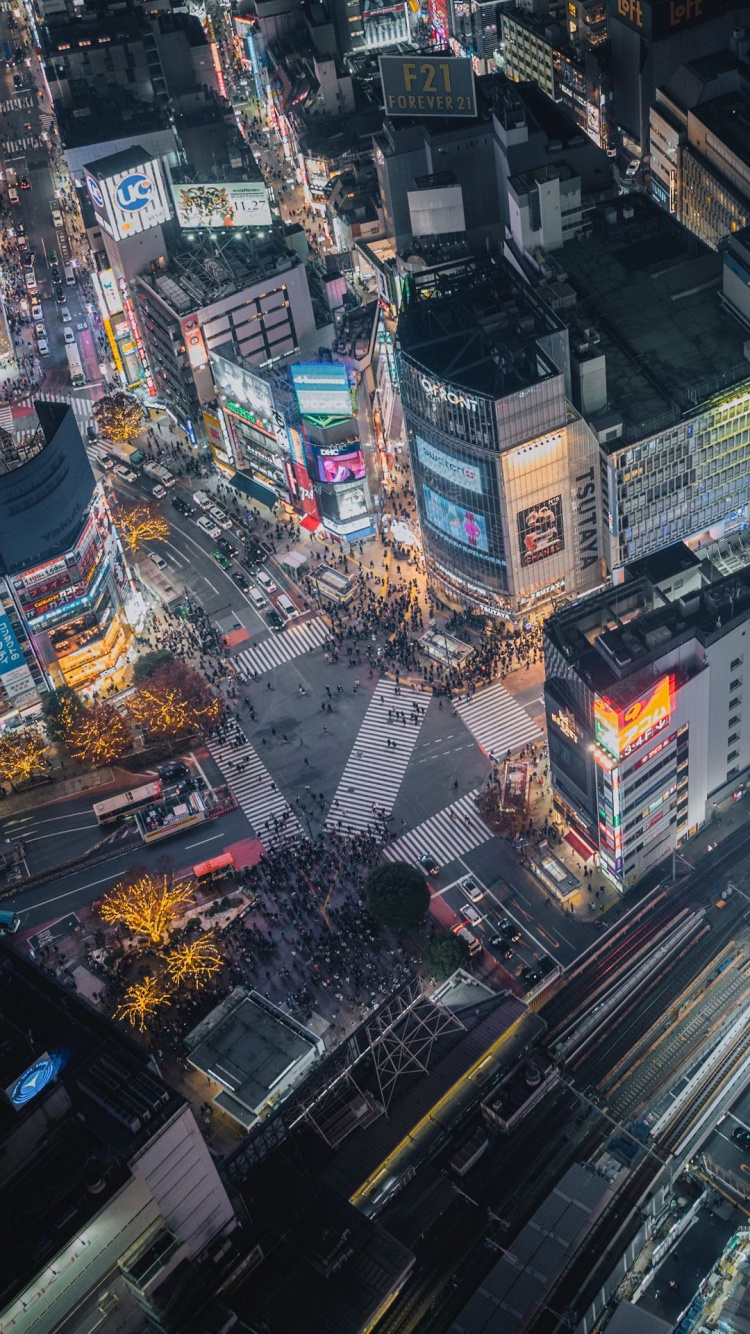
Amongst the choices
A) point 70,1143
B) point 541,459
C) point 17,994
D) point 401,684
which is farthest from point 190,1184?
point 541,459

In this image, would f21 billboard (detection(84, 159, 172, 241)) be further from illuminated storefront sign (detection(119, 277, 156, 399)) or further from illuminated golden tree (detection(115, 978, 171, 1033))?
illuminated golden tree (detection(115, 978, 171, 1033))

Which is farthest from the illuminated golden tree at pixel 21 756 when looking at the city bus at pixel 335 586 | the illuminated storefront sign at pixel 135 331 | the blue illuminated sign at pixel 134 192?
the blue illuminated sign at pixel 134 192

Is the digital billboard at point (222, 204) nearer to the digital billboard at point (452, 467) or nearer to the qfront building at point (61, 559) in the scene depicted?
the qfront building at point (61, 559)

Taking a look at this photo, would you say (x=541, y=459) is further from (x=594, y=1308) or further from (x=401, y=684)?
(x=594, y=1308)

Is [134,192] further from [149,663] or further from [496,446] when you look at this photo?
[496,446]

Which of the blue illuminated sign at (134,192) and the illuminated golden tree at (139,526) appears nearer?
the illuminated golden tree at (139,526)

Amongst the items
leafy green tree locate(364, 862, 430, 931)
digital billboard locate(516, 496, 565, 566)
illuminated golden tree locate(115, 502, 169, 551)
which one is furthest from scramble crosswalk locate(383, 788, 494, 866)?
illuminated golden tree locate(115, 502, 169, 551)

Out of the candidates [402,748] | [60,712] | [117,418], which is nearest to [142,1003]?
[402,748]
